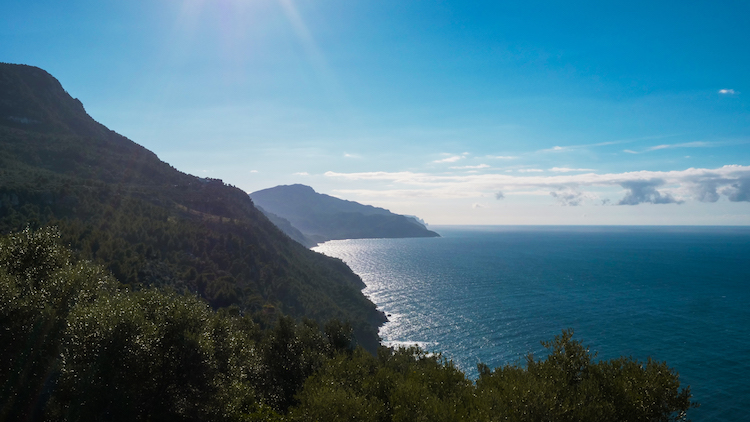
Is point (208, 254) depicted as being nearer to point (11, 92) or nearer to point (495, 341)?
point (495, 341)

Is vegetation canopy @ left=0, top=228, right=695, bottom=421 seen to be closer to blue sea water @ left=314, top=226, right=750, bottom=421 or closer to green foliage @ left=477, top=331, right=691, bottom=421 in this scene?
green foliage @ left=477, top=331, right=691, bottom=421

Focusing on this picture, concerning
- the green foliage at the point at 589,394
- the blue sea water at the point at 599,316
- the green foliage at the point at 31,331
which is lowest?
the blue sea water at the point at 599,316

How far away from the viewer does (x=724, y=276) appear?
498 ft

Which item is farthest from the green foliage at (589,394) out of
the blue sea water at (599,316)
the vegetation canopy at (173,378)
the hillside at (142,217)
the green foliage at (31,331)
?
the blue sea water at (599,316)

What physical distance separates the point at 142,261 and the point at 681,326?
12867 cm

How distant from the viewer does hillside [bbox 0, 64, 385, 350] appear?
72.4m

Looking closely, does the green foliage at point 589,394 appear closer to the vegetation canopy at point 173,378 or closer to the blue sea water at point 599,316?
the vegetation canopy at point 173,378

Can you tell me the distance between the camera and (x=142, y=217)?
303ft

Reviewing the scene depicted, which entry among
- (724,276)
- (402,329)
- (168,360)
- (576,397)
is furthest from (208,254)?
(724,276)

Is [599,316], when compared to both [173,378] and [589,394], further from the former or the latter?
[173,378]

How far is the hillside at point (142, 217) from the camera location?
238 ft

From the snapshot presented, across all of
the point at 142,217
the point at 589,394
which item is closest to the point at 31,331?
the point at 589,394

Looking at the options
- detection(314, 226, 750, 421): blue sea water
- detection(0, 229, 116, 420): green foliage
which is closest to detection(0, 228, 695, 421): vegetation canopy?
detection(0, 229, 116, 420): green foliage

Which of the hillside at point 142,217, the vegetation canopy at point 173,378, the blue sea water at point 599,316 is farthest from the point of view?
the hillside at point 142,217
